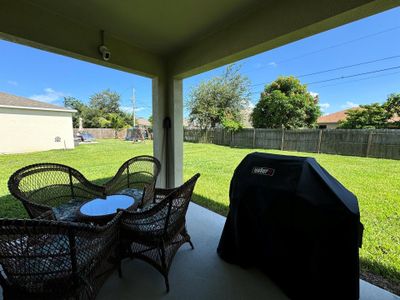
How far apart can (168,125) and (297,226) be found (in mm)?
2653

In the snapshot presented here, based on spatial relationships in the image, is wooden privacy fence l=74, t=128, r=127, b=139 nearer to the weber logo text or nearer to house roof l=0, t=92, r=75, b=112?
house roof l=0, t=92, r=75, b=112

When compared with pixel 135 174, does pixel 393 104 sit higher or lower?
higher

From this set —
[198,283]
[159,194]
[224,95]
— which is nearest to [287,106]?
[224,95]

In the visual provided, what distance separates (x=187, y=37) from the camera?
104 inches

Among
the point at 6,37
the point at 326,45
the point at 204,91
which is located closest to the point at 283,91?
the point at 326,45

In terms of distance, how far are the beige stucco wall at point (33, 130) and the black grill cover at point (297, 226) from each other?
6969 mm

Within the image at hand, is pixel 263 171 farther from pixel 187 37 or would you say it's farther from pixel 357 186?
pixel 357 186

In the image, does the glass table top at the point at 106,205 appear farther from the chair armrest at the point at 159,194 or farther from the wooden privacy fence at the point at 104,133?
the wooden privacy fence at the point at 104,133

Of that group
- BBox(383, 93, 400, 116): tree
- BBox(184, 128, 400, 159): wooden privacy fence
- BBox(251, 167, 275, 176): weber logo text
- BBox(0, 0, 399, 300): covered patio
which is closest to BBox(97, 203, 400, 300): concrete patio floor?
BBox(0, 0, 399, 300): covered patio

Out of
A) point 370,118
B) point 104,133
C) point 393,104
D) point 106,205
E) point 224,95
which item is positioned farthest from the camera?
point 224,95

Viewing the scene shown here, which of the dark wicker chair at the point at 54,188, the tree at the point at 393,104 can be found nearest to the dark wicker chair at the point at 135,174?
the dark wicker chair at the point at 54,188

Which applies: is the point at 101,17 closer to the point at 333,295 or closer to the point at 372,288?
the point at 333,295

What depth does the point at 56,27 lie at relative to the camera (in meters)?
2.16

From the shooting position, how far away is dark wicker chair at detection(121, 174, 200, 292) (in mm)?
1589
